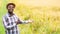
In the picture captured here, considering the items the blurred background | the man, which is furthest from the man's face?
the blurred background

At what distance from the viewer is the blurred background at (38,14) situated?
532 cm

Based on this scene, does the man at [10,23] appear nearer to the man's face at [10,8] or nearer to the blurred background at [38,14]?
the man's face at [10,8]

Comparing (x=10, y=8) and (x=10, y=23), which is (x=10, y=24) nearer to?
(x=10, y=23)

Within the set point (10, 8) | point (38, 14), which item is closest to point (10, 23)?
point (10, 8)

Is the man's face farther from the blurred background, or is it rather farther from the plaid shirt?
the blurred background

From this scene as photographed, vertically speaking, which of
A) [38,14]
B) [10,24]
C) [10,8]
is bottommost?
[38,14]

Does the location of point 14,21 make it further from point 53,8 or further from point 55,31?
point 53,8

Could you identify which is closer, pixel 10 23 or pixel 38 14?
pixel 10 23

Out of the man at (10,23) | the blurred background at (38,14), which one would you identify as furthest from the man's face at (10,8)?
the blurred background at (38,14)

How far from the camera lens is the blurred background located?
532 centimetres

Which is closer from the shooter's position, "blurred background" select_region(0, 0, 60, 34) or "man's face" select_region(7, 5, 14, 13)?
"man's face" select_region(7, 5, 14, 13)

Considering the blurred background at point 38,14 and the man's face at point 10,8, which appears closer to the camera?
the man's face at point 10,8

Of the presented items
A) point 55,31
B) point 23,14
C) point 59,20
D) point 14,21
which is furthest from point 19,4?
point 14,21

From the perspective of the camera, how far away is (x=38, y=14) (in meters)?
6.20
